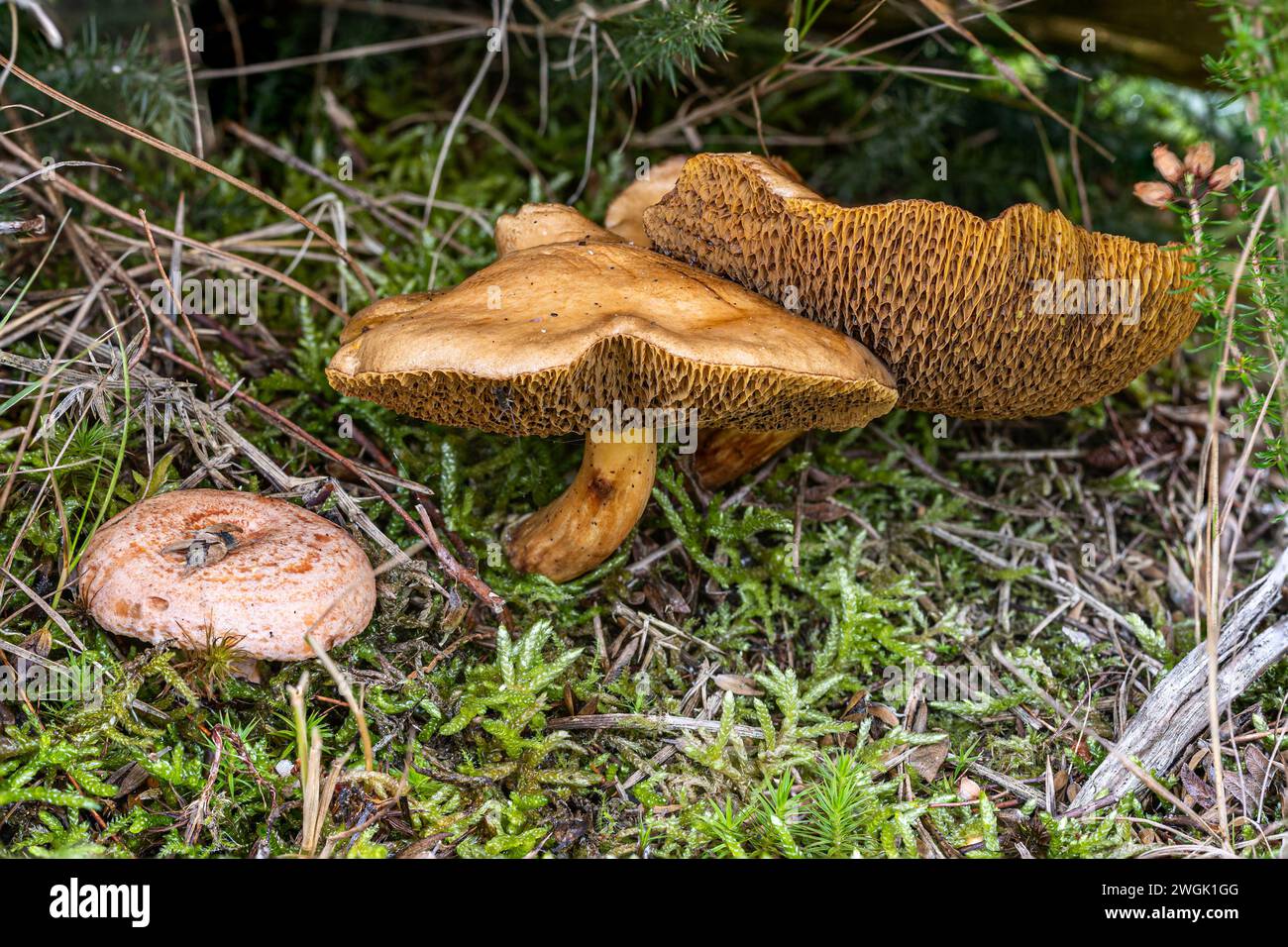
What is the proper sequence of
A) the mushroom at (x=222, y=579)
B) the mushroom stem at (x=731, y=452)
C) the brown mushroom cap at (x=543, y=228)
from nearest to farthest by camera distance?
the mushroom at (x=222, y=579)
the brown mushroom cap at (x=543, y=228)
the mushroom stem at (x=731, y=452)

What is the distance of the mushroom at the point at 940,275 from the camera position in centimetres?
241

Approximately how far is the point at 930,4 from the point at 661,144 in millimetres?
1283

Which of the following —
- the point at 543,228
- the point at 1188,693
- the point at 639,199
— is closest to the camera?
the point at 1188,693

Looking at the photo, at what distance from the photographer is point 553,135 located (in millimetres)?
4102

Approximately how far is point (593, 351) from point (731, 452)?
1.16m

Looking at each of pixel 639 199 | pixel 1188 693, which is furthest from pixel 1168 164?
pixel 639 199

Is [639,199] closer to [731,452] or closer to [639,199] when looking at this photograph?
[639,199]

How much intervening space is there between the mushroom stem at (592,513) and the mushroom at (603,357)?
0.06ft

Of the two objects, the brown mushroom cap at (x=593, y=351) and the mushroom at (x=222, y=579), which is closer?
the brown mushroom cap at (x=593, y=351)

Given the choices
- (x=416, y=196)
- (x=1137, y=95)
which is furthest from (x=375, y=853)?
(x=1137, y=95)

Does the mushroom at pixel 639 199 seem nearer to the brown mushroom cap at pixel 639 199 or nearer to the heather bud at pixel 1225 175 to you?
the brown mushroom cap at pixel 639 199

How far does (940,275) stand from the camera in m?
2.47

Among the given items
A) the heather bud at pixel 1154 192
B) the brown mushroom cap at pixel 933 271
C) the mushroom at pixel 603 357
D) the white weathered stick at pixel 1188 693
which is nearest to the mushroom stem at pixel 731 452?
the mushroom at pixel 603 357

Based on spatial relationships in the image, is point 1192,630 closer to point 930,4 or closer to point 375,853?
point 930,4
